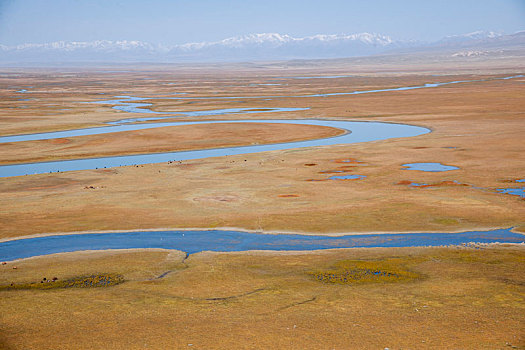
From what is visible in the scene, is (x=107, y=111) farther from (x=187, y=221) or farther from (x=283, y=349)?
(x=283, y=349)

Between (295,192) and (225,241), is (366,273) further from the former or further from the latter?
(295,192)

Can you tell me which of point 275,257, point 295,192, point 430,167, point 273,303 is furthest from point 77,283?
point 430,167

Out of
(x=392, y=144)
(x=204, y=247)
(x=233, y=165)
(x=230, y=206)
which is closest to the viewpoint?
(x=204, y=247)

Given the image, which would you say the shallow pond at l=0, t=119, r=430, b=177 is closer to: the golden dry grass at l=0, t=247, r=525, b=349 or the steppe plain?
the steppe plain

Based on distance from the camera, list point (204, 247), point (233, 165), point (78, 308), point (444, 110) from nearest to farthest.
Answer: point (78, 308)
point (204, 247)
point (233, 165)
point (444, 110)

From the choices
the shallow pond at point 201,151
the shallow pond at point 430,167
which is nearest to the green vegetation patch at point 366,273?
the shallow pond at point 430,167

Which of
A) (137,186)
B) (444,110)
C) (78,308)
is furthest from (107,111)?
(78,308)

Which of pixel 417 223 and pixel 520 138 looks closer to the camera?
pixel 417 223
